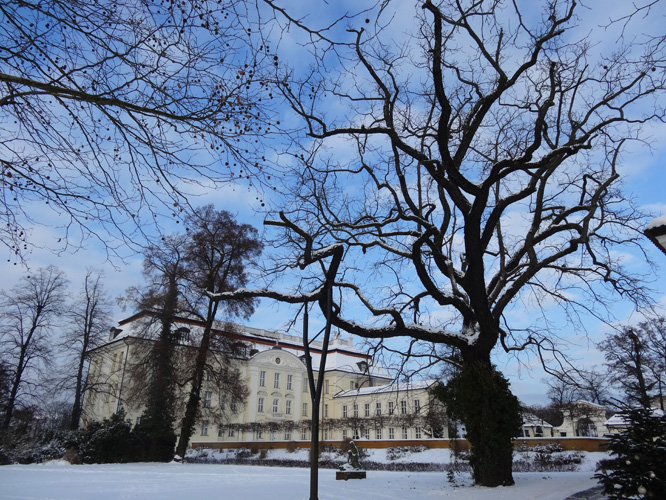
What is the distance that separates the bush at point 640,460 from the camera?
6.30 m

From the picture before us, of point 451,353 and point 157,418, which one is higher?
point 451,353

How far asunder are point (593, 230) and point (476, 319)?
5509 millimetres

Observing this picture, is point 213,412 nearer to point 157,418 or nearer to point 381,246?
point 157,418

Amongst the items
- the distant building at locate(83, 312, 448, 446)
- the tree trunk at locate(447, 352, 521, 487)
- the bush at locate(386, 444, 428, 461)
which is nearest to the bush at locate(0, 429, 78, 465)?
the distant building at locate(83, 312, 448, 446)

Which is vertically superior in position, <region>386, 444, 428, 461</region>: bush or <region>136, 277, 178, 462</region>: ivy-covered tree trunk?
<region>136, 277, 178, 462</region>: ivy-covered tree trunk

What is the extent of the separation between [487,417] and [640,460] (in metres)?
5.77

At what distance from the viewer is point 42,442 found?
961 inches

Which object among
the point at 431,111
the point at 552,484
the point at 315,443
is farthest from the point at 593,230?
the point at 315,443

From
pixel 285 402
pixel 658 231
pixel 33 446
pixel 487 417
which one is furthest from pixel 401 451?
Result: pixel 285 402

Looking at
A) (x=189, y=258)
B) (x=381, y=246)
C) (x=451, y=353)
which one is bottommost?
(x=451, y=353)

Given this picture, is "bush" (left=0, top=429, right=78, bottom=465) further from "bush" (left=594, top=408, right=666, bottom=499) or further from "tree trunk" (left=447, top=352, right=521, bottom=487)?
"bush" (left=594, top=408, right=666, bottom=499)

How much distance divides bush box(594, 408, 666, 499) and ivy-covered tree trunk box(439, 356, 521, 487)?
16.5ft

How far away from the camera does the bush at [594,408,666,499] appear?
20.7 ft

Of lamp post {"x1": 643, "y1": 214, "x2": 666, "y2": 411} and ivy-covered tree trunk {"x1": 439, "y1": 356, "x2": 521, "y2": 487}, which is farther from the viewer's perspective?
ivy-covered tree trunk {"x1": 439, "y1": 356, "x2": 521, "y2": 487}
